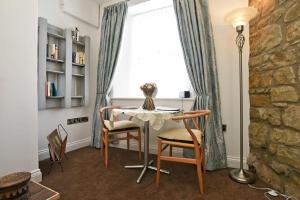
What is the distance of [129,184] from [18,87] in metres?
1.46

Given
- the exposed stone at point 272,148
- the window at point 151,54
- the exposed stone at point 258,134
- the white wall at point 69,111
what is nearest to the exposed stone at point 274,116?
the exposed stone at point 258,134

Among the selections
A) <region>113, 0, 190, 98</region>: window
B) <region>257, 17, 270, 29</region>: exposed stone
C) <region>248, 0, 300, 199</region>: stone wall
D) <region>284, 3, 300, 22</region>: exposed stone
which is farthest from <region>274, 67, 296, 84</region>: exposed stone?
<region>113, 0, 190, 98</region>: window

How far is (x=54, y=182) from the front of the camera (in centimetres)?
184

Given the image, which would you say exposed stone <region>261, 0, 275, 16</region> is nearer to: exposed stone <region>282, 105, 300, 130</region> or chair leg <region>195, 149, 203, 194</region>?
exposed stone <region>282, 105, 300, 130</region>

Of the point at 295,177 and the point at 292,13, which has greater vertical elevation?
the point at 292,13

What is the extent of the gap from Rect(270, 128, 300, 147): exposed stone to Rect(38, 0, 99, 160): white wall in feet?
9.15

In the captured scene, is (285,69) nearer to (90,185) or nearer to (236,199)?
(236,199)

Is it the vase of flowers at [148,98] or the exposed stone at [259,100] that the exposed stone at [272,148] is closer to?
the exposed stone at [259,100]

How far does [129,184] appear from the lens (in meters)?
1.83

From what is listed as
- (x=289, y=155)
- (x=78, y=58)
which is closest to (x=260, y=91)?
(x=289, y=155)

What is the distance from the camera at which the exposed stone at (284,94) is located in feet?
5.06

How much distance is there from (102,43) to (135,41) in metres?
0.60

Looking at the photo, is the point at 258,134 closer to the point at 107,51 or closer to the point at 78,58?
the point at 107,51

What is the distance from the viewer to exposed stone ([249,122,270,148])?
1.88 m
